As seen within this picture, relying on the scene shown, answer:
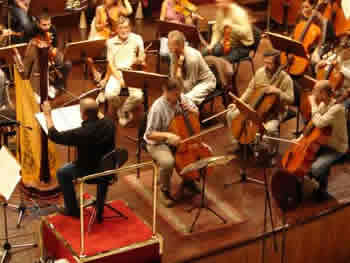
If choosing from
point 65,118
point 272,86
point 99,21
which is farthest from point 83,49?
point 272,86

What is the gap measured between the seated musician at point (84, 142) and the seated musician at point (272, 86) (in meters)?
1.79

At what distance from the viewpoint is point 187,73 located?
7699 millimetres

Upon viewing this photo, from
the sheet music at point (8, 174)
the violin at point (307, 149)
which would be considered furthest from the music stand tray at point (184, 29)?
the sheet music at point (8, 174)

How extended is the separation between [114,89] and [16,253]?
8.15ft

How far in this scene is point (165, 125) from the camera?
22.4 feet

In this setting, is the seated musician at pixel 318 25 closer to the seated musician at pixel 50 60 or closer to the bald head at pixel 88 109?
the seated musician at pixel 50 60

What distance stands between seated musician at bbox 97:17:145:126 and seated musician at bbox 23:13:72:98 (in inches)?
20.3

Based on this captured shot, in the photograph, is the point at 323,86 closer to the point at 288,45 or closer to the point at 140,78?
the point at 288,45

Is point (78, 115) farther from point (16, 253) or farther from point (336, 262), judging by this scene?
point (336, 262)

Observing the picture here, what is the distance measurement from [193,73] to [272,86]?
0.82 meters

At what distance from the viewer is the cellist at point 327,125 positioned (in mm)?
6715

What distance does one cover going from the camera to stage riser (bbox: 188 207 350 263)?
6582mm

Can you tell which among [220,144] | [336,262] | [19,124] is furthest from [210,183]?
[19,124]

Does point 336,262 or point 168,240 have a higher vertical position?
point 168,240
